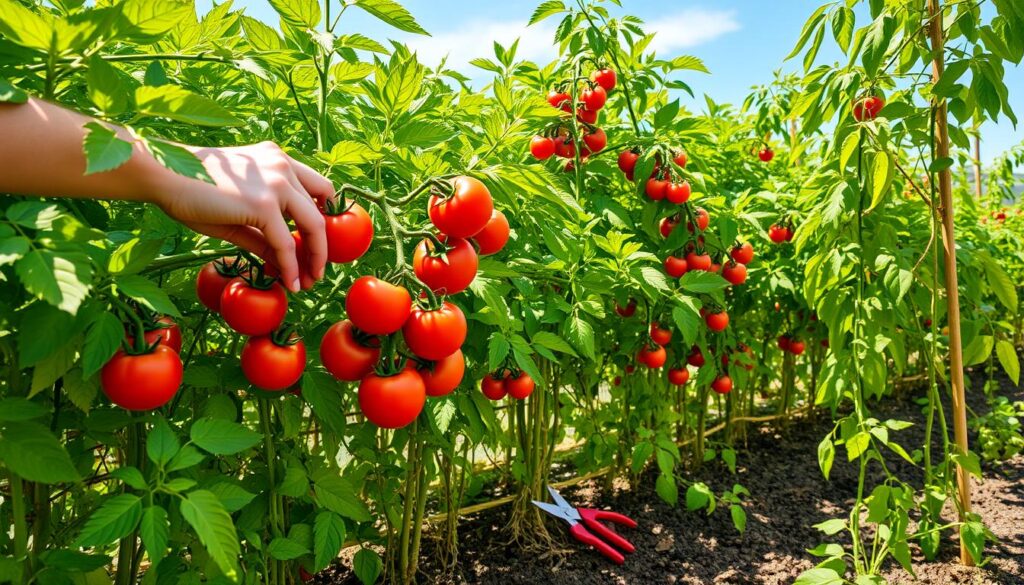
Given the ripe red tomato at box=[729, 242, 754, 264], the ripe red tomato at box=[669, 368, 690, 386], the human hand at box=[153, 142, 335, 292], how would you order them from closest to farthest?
1. the human hand at box=[153, 142, 335, 292]
2. the ripe red tomato at box=[729, 242, 754, 264]
3. the ripe red tomato at box=[669, 368, 690, 386]

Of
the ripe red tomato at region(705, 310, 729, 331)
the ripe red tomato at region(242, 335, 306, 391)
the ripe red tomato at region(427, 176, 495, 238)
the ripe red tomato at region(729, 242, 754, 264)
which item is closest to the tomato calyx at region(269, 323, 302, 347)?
the ripe red tomato at region(242, 335, 306, 391)

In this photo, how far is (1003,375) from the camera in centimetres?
534

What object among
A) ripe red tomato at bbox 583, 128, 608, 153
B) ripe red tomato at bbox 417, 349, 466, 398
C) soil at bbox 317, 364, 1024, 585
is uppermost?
ripe red tomato at bbox 583, 128, 608, 153

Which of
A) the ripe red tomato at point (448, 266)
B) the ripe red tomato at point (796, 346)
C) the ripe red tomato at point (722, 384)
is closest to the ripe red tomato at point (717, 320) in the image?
the ripe red tomato at point (722, 384)

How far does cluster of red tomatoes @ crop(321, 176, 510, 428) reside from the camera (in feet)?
2.75

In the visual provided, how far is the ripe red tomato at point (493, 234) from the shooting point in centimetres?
100

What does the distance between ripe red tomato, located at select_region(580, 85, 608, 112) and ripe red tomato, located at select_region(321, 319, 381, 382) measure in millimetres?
1453

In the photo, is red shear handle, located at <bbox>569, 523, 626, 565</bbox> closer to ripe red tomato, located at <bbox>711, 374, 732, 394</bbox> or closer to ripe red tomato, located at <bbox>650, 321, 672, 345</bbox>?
ripe red tomato, located at <bbox>650, 321, 672, 345</bbox>

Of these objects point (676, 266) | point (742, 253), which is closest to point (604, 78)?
point (676, 266)

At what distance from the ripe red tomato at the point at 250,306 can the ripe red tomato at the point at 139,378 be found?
0.09 meters

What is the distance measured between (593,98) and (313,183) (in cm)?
149

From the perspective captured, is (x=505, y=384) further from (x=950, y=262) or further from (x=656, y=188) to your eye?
(x=950, y=262)

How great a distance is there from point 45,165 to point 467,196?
472 mm

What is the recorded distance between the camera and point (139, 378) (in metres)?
0.76
